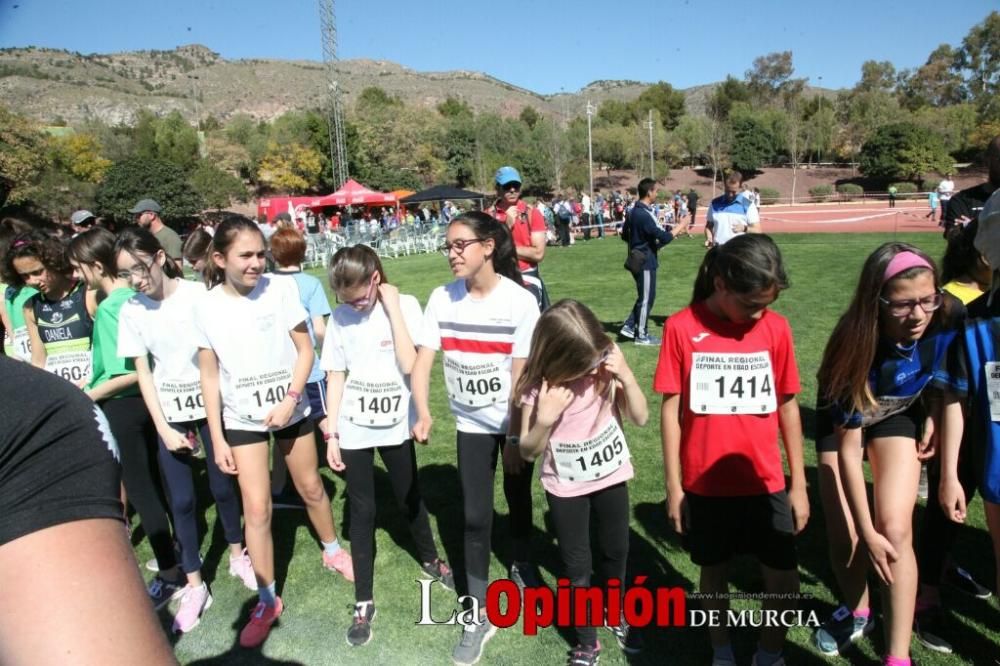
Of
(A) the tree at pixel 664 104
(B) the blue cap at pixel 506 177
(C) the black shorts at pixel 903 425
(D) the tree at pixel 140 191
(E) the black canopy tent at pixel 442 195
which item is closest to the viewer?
(C) the black shorts at pixel 903 425

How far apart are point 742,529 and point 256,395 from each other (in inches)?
96.3

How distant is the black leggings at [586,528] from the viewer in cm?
281

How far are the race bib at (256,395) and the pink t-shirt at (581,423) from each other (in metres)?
1.38

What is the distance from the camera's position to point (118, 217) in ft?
158

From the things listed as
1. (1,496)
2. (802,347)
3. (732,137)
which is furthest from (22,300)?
(732,137)

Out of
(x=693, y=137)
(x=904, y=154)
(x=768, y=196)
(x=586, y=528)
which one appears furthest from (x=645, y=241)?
(x=693, y=137)

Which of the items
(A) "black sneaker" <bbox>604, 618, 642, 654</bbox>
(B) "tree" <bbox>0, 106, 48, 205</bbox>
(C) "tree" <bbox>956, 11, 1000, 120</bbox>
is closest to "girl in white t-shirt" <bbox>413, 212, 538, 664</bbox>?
(A) "black sneaker" <bbox>604, 618, 642, 654</bbox>

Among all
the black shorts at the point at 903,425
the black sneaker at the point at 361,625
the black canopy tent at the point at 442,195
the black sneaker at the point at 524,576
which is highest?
the black canopy tent at the point at 442,195

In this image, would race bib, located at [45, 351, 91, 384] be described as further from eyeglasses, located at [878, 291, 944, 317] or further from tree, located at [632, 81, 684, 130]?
tree, located at [632, 81, 684, 130]

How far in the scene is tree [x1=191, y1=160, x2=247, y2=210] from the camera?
191 feet

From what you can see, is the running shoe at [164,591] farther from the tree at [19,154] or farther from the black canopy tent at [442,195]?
the tree at [19,154]

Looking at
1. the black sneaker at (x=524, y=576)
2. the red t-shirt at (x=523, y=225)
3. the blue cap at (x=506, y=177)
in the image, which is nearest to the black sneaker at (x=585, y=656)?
the black sneaker at (x=524, y=576)

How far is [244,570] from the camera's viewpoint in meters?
3.92

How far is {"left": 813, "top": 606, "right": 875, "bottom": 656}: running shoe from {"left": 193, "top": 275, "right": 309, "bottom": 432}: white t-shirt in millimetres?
2870
